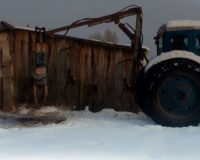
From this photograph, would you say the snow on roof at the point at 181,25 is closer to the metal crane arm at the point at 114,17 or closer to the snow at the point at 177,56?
the snow at the point at 177,56

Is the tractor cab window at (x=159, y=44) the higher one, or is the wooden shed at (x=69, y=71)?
the tractor cab window at (x=159, y=44)

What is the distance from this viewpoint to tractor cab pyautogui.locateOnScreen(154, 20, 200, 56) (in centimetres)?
924

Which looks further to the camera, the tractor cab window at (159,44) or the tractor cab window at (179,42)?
the tractor cab window at (159,44)

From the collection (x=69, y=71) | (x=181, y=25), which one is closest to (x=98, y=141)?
(x=181, y=25)

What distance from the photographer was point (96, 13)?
1445cm

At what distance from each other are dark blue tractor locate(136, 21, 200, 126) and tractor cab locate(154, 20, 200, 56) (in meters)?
0.03

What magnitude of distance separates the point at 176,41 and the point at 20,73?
9.73 ft

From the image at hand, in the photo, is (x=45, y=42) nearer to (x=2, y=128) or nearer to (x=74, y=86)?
(x=74, y=86)

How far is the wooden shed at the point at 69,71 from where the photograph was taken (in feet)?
33.7

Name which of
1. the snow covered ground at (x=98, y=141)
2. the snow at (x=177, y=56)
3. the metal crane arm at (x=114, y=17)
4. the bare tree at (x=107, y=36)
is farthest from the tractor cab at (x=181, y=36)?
the bare tree at (x=107, y=36)

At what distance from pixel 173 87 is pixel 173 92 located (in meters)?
0.08

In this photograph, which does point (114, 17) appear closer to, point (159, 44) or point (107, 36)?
point (159, 44)

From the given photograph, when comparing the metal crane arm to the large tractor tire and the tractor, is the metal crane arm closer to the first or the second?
the tractor

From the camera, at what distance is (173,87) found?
905 centimetres
